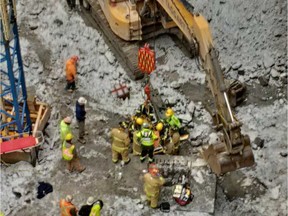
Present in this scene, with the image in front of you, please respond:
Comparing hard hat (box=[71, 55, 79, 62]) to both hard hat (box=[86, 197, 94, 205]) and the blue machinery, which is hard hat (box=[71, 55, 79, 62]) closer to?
the blue machinery

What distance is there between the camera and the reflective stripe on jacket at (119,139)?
64.7 feet

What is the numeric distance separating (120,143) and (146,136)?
0.76 meters

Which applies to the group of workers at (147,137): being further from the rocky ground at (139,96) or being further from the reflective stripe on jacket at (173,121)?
the rocky ground at (139,96)

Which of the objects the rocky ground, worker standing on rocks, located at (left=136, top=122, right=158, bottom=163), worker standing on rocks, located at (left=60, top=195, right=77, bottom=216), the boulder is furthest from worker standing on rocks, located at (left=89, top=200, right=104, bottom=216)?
the boulder

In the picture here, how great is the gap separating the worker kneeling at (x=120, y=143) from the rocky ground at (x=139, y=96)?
33cm

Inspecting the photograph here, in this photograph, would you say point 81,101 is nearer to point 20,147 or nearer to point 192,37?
point 20,147

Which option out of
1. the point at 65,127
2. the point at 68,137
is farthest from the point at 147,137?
the point at 65,127

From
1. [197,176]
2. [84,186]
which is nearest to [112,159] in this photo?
[84,186]

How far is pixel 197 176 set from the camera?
1997 centimetres

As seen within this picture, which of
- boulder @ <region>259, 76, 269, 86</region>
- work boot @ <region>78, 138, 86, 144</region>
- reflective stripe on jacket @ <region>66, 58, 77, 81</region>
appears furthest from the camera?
boulder @ <region>259, 76, 269, 86</region>

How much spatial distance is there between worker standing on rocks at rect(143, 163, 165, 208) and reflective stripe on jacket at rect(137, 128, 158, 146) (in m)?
0.82

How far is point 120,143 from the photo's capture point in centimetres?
1994

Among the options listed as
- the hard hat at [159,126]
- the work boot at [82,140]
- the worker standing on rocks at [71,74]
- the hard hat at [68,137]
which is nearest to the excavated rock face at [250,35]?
the hard hat at [159,126]

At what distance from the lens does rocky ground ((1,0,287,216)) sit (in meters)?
A: 20.0
